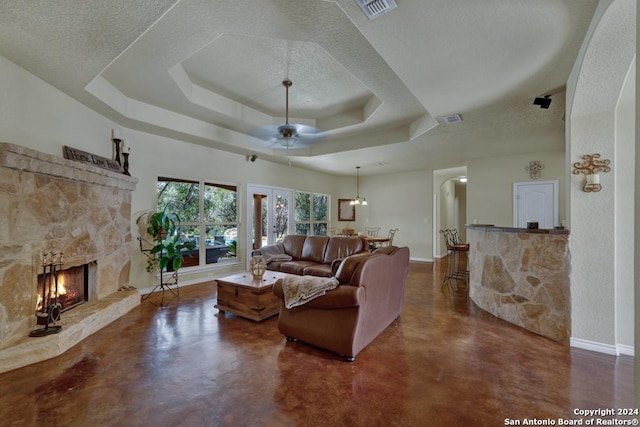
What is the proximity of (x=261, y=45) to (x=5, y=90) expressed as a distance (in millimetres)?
2473

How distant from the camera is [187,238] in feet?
17.3

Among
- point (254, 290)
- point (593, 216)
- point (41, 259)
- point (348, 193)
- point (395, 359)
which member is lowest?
point (395, 359)

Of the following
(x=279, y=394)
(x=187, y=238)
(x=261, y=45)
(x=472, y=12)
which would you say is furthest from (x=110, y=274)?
(x=472, y=12)

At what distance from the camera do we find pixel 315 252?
5320mm

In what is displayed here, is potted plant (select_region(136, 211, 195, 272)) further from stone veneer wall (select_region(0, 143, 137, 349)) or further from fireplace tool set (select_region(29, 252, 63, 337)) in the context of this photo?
fireplace tool set (select_region(29, 252, 63, 337))

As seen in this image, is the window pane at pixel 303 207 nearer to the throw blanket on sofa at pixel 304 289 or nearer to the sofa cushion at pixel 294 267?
the sofa cushion at pixel 294 267

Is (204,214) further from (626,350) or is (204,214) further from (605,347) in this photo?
(626,350)

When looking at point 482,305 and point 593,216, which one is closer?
point 593,216

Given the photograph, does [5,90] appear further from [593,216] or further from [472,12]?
[593,216]

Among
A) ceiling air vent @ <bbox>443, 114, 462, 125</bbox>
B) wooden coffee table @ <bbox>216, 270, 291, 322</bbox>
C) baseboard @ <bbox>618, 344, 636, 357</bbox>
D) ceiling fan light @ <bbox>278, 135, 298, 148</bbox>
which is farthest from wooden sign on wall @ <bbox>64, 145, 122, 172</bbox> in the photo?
baseboard @ <bbox>618, 344, 636, 357</bbox>

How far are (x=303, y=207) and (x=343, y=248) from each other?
3.26 metres

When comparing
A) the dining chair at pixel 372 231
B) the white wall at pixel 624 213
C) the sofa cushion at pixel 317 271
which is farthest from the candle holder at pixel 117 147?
the dining chair at pixel 372 231

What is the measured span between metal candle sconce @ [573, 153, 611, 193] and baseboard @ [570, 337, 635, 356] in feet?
4.74

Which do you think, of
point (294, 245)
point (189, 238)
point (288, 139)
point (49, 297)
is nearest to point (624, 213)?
point (288, 139)
